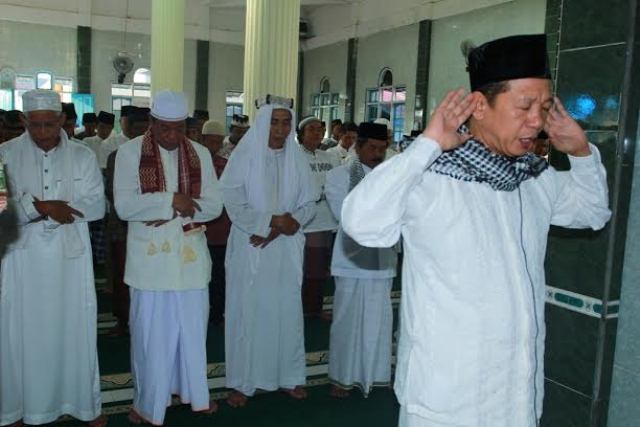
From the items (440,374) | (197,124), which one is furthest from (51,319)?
(197,124)

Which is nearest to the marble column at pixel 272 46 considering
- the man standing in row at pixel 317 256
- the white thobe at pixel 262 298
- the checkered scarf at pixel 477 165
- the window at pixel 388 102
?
the man standing in row at pixel 317 256

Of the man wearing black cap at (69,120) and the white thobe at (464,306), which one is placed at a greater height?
the man wearing black cap at (69,120)

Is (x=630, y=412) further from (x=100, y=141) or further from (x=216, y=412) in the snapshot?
(x=100, y=141)

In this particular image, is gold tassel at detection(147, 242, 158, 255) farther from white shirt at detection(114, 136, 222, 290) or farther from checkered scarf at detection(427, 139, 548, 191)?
checkered scarf at detection(427, 139, 548, 191)

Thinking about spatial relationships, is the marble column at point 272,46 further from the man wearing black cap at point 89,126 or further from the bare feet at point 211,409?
the bare feet at point 211,409

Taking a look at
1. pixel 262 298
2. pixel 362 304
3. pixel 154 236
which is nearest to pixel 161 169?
pixel 154 236

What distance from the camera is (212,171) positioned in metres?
3.65

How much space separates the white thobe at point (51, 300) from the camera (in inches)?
130

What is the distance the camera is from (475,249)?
5.66ft

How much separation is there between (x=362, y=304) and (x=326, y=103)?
45.1ft

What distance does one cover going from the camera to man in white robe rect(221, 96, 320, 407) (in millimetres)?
3869

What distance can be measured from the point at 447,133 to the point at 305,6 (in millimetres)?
16903

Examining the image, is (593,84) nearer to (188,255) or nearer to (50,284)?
(188,255)

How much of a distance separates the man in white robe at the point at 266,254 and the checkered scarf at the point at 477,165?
2.14 metres
